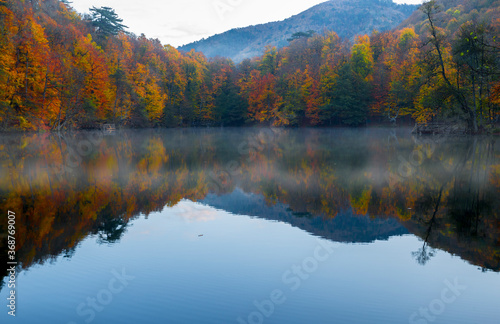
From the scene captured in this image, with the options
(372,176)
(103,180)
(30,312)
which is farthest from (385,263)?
(103,180)

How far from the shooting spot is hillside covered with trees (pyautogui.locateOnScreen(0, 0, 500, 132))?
37.0m

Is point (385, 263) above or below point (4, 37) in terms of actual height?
below

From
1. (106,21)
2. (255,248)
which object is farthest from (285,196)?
(106,21)

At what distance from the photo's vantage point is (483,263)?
6.30 meters

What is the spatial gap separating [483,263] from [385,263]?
1682 mm

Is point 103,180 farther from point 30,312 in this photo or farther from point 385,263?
point 385,263

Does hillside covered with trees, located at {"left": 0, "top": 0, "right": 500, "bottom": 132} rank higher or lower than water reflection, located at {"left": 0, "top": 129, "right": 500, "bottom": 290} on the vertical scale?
higher

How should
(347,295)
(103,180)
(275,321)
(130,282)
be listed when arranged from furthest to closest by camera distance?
(103,180)
(130,282)
(347,295)
(275,321)

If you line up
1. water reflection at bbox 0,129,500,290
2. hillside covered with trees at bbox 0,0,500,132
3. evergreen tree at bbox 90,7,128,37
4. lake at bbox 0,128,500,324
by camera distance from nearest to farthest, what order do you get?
1. lake at bbox 0,128,500,324
2. water reflection at bbox 0,129,500,290
3. hillside covered with trees at bbox 0,0,500,132
4. evergreen tree at bbox 90,7,128,37

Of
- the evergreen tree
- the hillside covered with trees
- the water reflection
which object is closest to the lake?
the water reflection

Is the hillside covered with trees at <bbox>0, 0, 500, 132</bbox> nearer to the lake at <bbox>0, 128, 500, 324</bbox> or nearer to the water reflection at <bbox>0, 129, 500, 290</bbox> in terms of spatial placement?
the water reflection at <bbox>0, 129, 500, 290</bbox>

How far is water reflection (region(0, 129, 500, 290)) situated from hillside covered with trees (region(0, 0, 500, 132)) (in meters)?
18.5

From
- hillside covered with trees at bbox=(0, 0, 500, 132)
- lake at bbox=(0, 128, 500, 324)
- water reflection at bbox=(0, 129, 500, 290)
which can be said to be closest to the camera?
lake at bbox=(0, 128, 500, 324)

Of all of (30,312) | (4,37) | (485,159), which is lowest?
(485,159)
